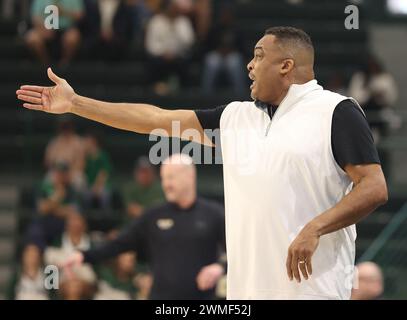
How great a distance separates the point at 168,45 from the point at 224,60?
1.02 metres

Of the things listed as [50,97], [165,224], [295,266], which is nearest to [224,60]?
[165,224]

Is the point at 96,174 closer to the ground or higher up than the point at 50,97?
higher up

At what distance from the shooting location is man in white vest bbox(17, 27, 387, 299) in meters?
5.17

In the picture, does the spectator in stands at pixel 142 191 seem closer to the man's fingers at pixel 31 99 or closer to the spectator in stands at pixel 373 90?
the spectator in stands at pixel 373 90

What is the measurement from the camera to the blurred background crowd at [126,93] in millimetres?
12375

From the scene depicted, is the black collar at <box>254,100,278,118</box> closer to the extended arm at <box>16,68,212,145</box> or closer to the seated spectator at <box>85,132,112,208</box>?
the extended arm at <box>16,68,212,145</box>

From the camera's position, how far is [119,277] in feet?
39.6

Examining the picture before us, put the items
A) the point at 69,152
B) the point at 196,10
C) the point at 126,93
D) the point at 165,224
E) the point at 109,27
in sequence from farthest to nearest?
the point at 196,10 → the point at 109,27 → the point at 126,93 → the point at 69,152 → the point at 165,224

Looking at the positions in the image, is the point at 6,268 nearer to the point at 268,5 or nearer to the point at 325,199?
the point at 268,5

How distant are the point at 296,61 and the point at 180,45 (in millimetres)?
11009

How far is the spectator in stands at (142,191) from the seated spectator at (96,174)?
33cm

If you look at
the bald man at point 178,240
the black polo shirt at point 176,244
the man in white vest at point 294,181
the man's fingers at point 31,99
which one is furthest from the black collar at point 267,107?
the black polo shirt at point 176,244

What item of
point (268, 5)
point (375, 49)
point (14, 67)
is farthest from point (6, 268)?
point (375, 49)

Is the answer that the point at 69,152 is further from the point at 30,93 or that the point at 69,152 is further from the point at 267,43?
the point at 267,43
